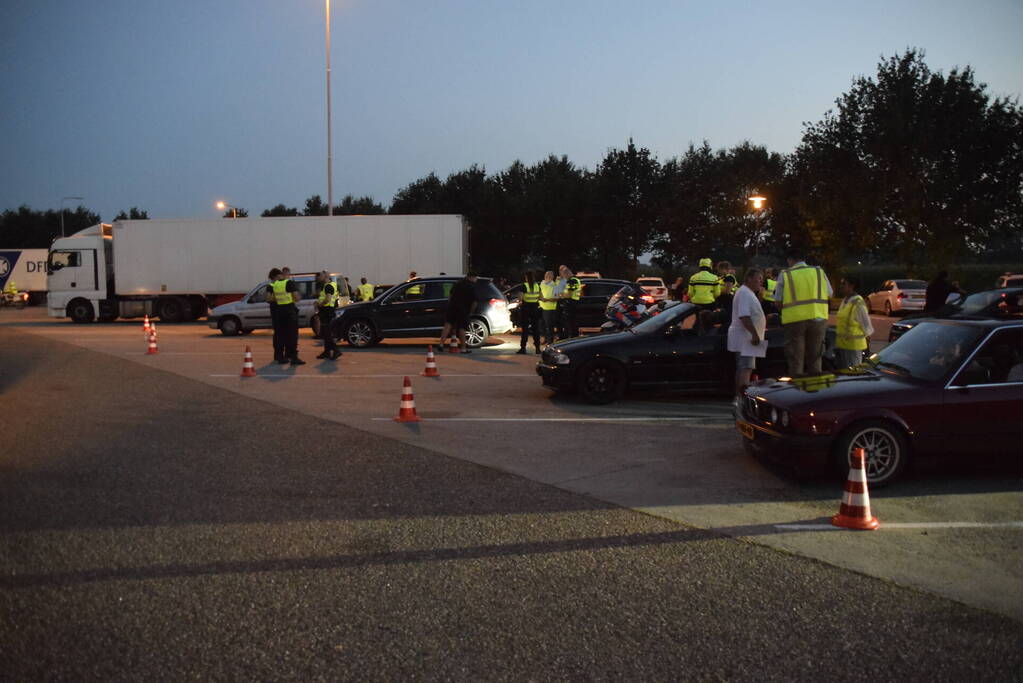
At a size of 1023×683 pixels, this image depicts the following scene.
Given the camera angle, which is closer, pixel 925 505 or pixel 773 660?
pixel 773 660

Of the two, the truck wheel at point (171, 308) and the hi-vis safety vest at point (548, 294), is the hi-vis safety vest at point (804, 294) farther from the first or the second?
the truck wheel at point (171, 308)

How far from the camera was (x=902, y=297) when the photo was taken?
32.2m

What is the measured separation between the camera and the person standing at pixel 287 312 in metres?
15.9

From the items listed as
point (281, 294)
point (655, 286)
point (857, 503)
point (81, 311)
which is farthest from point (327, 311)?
point (655, 286)

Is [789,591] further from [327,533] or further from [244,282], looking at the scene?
[244,282]

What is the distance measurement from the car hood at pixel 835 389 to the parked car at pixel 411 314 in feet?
41.1

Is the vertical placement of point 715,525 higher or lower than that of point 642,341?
lower

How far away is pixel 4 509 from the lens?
6.40 m

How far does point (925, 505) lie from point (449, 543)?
3.57 m

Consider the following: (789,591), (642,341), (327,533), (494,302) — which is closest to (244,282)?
(494,302)

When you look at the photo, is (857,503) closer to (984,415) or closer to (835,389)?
(835,389)

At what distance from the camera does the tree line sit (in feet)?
136

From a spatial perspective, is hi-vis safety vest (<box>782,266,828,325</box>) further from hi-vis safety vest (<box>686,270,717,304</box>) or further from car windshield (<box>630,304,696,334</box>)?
hi-vis safety vest (<box>686,270,717,304</box>)

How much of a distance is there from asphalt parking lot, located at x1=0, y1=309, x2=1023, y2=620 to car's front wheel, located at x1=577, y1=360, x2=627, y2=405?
0.85ft
